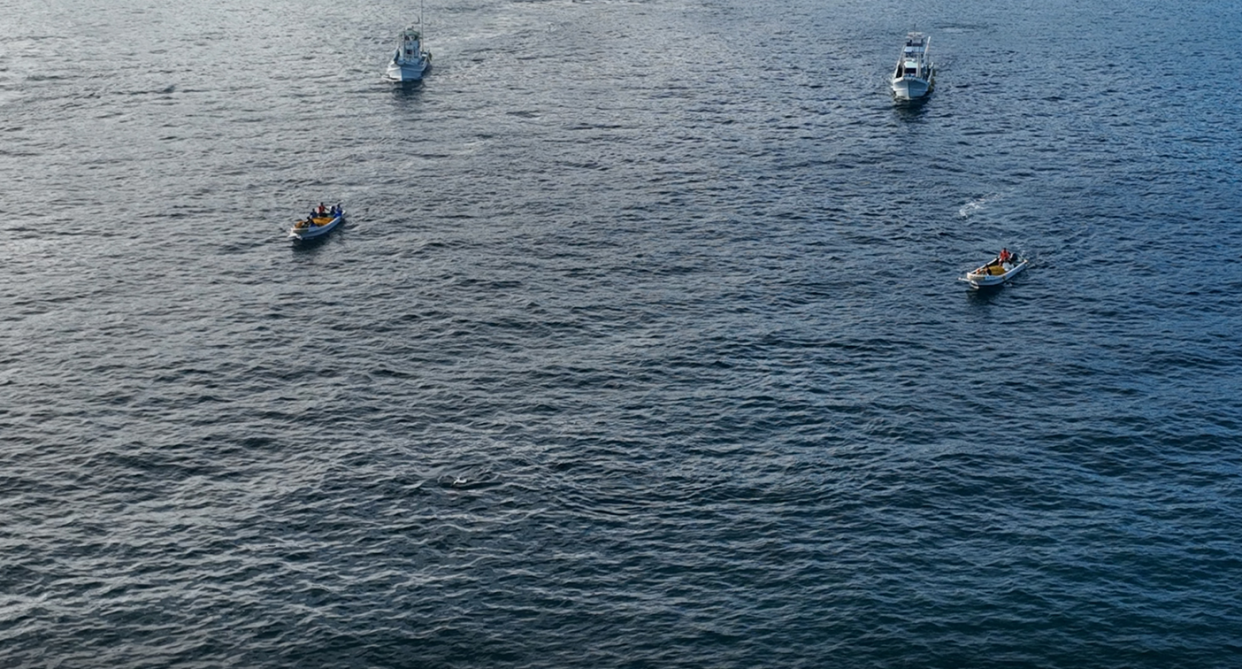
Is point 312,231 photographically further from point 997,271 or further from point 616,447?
point 997,271

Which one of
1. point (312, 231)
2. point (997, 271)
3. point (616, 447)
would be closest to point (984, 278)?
point (997, 271)

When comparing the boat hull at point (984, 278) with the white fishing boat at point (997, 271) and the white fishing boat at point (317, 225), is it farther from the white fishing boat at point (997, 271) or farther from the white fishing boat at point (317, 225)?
the white fishing boat at point (317, 225)

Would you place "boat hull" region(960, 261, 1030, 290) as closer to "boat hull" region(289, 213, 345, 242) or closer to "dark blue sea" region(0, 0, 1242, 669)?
"dark blue sea" region(0, 0, 1242, 669)

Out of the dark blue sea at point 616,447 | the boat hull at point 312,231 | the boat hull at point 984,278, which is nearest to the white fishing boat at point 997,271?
the boat hull at point 984,278

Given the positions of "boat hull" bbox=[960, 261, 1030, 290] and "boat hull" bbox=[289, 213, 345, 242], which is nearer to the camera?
"boat hull" bbox=[960, 261, 1030, 290]

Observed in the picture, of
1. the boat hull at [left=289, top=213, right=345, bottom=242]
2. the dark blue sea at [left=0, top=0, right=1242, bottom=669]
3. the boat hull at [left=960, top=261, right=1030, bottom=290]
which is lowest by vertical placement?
the dark blue sea at [left=0, top=0, right=1242, bottom=669]

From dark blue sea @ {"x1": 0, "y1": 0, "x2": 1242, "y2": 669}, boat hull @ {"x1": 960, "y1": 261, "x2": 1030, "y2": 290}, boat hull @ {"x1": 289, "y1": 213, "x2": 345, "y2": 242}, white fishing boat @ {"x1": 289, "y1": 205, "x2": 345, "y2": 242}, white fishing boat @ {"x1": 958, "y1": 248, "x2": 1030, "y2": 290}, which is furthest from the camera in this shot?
white fishing boat @ {"x1": 289, "y1": 205, "x2": 345, "y2": 242}

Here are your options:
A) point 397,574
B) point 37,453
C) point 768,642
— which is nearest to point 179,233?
point 37,453

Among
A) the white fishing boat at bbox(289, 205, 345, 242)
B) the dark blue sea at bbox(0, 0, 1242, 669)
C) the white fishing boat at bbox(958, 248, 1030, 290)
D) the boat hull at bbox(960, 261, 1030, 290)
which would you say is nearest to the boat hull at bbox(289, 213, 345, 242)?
the white fishing boat at bbox(289, 205, 345, 242)
